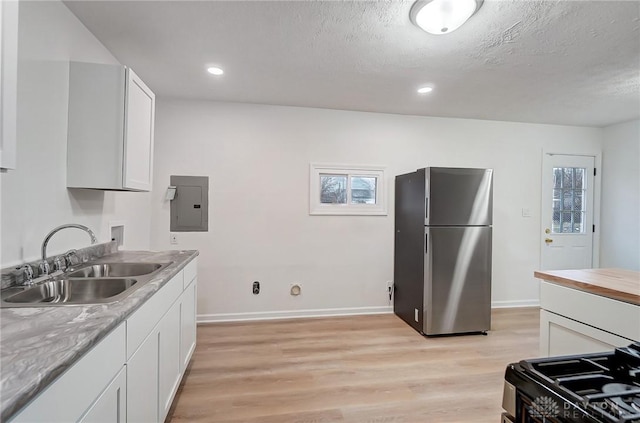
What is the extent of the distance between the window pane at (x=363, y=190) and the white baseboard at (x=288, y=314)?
4.38 ft

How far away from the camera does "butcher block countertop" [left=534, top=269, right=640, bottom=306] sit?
4.20 feet

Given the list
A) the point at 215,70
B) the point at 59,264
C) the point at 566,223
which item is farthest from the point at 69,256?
the point at 566,223

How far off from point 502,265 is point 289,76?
3.59m

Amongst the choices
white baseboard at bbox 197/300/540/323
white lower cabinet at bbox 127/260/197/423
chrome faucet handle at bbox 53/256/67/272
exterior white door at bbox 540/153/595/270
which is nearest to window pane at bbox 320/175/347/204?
white baseboard at bbox 197/300/540/323

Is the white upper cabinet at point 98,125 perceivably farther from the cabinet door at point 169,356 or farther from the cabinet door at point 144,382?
the cabinet door at point 144,382

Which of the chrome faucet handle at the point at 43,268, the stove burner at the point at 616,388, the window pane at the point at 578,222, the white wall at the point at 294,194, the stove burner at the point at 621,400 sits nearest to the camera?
the stove burner at the point at 621,400

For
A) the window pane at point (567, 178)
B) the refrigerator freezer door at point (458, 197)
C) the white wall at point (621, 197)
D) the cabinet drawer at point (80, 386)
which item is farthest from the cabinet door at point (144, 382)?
the white wall at point (621, 197)

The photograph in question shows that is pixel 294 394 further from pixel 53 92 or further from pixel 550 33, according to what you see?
pixel 550 33

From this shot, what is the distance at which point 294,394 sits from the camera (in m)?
2.01

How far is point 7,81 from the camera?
0.95m

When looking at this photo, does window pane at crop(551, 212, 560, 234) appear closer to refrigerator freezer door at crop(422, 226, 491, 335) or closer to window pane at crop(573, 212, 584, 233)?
window pane at crop(573, 212, 584, 233)

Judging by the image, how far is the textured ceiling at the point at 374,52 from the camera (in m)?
1.74

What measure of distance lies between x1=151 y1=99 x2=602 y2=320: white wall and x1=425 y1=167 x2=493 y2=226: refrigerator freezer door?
0.78m

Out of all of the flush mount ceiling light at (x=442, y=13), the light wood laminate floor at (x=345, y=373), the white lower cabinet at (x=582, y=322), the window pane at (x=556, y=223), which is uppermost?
the flush mount ceiling light at (x=442, y=13)
